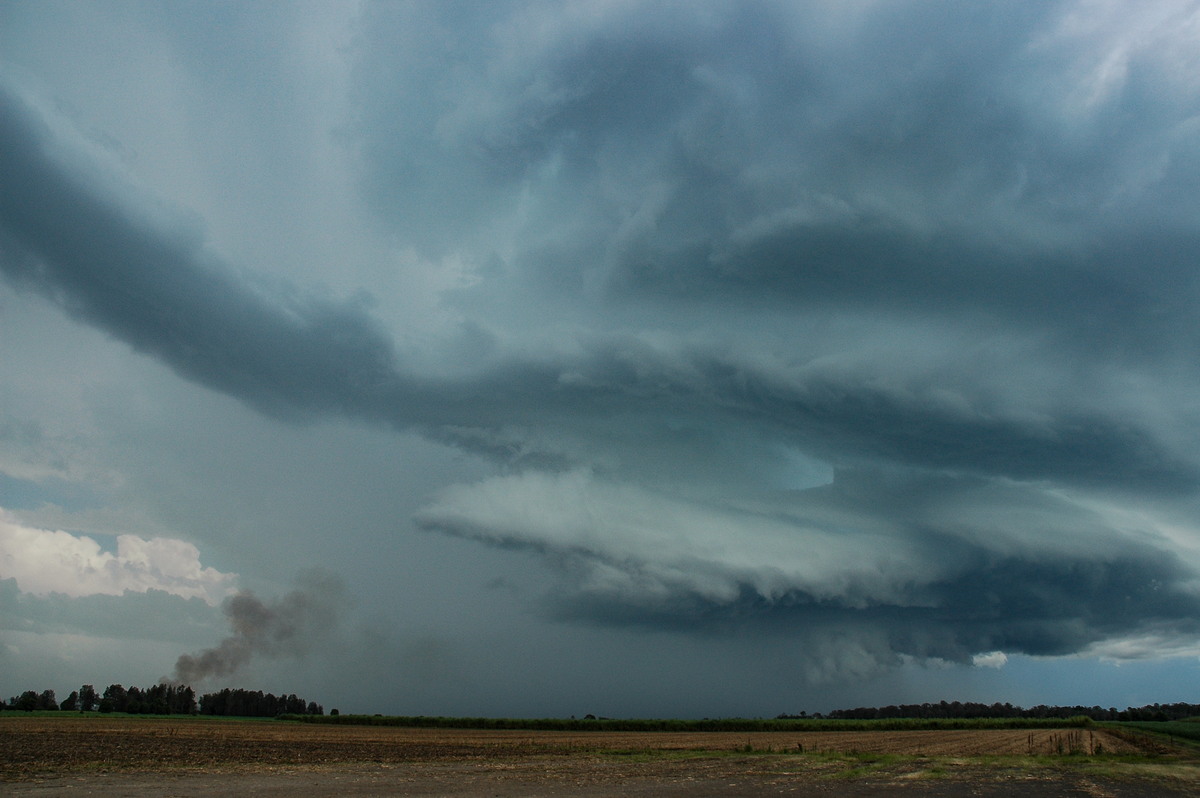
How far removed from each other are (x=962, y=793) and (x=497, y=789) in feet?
76.7

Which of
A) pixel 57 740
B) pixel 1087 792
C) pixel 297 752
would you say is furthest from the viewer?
pixel 57 740

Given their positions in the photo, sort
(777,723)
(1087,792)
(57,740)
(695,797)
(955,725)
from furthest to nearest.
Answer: (955,725) → (777,723) → (57,740) → (1087,792) → (695,797)

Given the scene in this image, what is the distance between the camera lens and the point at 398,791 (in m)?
35.1

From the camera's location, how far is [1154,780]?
146ft

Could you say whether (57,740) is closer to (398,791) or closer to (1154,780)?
(398,791)

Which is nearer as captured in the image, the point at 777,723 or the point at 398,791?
the point at 398,791

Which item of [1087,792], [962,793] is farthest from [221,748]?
[1087,792]

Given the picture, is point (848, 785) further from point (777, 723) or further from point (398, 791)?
point (777, 723)

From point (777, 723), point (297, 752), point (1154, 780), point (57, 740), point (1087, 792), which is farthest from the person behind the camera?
point (777, 723)

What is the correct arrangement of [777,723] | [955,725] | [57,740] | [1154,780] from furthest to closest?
1. [955,725]
2. [777,723]
3. [57,740]
4. [1154,780]

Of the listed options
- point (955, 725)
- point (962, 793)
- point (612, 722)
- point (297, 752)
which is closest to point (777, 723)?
point (612, 722)

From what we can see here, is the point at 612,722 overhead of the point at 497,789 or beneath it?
beneath

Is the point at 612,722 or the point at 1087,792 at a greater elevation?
the point at 1087,792

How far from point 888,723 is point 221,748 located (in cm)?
18318
